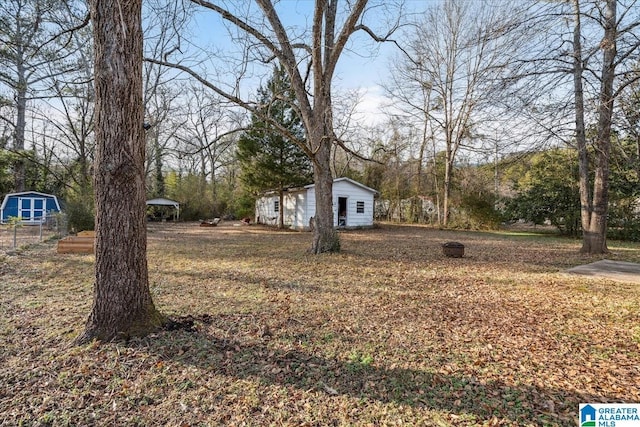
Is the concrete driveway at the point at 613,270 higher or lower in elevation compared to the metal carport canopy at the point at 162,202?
lower

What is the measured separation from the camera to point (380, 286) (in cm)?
538

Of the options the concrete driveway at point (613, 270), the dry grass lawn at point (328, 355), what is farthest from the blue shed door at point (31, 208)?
the concrete driveway at point (613, 270)

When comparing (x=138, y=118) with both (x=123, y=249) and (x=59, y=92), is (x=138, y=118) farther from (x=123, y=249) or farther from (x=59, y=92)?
(x=59, y=92)

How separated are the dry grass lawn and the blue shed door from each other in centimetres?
1652

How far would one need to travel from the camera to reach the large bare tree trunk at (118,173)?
9.63 ft

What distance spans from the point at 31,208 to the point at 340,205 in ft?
57.6

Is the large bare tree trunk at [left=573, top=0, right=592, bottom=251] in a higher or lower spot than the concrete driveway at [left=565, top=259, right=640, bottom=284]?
higher

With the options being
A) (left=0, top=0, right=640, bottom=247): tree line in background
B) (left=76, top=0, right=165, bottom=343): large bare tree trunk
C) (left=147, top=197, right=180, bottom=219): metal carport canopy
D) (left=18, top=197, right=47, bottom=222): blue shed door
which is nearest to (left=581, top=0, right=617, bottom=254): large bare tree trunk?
(left=0, top=0, right=640, bottom=247): tree line in background

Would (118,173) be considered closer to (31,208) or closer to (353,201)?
(353,201)

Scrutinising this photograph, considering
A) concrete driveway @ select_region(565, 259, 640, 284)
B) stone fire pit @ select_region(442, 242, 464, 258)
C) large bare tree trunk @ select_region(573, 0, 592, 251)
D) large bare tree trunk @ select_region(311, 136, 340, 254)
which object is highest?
large bare tree trunk @ select_region(573, 0, 592, 251)

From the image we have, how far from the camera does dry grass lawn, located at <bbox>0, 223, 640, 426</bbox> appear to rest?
7.16 ft

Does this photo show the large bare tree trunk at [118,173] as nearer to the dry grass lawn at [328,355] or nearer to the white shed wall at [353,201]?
the dry grass lawn at [328,355]

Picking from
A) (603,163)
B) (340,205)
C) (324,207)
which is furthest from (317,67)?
(340,205)

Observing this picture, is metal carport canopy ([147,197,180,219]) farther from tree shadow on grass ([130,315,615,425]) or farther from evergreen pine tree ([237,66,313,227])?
tree shadow on grass ([130,315,615,425])
